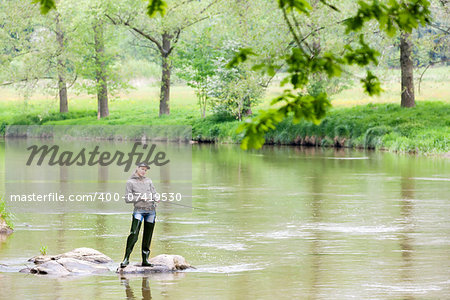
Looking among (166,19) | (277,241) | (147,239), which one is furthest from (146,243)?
(166,19)

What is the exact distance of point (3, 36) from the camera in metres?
70.5

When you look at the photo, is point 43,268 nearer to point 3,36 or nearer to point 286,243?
point 286,243

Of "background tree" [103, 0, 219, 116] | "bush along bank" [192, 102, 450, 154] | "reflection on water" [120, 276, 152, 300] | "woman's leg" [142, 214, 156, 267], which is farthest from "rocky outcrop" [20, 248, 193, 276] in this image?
"background tree" [103, 0, 219, 116]

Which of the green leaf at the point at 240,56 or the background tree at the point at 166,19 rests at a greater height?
the background tree at the point at 166,19

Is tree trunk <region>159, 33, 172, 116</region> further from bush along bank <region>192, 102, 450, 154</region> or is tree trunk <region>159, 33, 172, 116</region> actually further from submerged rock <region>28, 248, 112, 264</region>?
submerged rock <region>28, 248, 112, 264</region>

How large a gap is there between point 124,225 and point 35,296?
780cm

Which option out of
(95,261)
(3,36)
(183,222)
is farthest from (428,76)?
(95,261)

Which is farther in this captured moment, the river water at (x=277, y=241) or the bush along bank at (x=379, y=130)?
the bush along bank at (x=379, y=130)

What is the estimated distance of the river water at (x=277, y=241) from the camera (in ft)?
40.4

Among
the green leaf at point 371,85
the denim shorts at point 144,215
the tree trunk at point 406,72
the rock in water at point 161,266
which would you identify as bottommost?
the rock in water at point 161,266

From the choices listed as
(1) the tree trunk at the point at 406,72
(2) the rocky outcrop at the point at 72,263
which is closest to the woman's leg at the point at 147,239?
(2) the rocky outcrop at the point at 72,263

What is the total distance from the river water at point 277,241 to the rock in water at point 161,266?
23 centimetres

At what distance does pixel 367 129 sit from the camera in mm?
48875

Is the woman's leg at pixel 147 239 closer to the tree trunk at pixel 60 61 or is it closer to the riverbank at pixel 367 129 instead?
the riverbank at pixel 367 129
